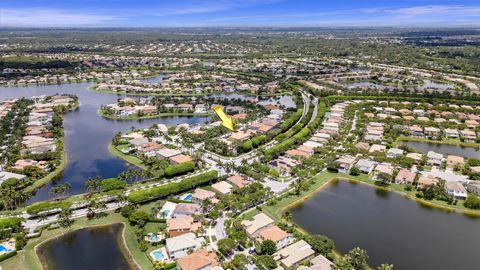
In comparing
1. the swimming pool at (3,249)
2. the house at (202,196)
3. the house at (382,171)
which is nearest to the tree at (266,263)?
the house at (202,196)

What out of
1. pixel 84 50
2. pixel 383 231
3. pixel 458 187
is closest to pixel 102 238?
pixel 383 231

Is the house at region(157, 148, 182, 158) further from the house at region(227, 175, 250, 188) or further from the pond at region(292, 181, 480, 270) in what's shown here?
the pond at region(292, 181, 480, 270)

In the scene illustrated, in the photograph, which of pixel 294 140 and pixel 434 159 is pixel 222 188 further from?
pixel 434 159

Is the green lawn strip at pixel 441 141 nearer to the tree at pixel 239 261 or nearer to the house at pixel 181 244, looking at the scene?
the tree at pixel 239 261

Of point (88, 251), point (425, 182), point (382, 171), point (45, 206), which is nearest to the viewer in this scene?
point (88, 251)

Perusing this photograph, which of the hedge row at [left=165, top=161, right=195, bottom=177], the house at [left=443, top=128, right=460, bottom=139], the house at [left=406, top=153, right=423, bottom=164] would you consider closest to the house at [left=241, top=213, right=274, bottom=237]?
the hedge row at [left=165, top=161, right=195, bottom=177]

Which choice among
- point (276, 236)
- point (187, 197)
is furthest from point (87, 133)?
point (276, 236)

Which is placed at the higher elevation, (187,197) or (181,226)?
(181,226)

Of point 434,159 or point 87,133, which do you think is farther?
point 87,133
